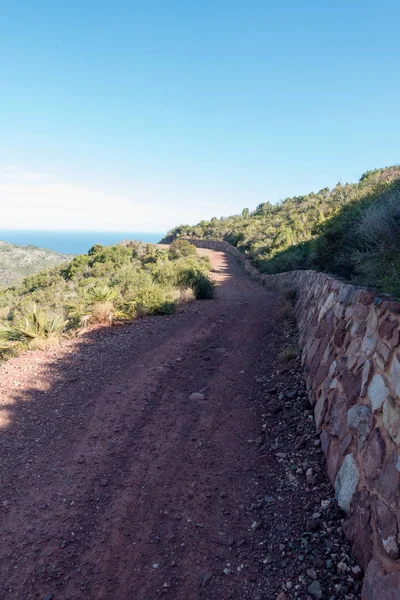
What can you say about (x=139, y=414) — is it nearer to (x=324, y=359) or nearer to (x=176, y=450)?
(x=176, y=450)

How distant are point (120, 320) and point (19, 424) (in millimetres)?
5190

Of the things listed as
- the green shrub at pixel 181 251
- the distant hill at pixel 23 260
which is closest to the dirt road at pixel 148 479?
the green shrub at pixel 181 251

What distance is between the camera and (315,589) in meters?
2.81

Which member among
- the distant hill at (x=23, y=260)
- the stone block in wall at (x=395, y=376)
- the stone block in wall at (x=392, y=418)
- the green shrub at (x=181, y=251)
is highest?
the green shrub at (x=181, y=251)

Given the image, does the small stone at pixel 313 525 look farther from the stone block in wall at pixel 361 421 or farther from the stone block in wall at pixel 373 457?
the stone block in wall at pixel 361 421

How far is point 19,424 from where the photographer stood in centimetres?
539

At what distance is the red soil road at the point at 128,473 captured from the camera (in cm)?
311

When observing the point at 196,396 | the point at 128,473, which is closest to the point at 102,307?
the point at 196,396

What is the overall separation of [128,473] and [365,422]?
2638 mm

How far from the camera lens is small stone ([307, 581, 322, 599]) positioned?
278cm

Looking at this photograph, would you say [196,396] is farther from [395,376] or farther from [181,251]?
[181,251]

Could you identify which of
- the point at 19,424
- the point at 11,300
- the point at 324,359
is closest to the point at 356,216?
the point at 324,359

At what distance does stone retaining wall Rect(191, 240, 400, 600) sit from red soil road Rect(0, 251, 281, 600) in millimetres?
922

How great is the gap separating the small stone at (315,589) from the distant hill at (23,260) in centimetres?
6769
